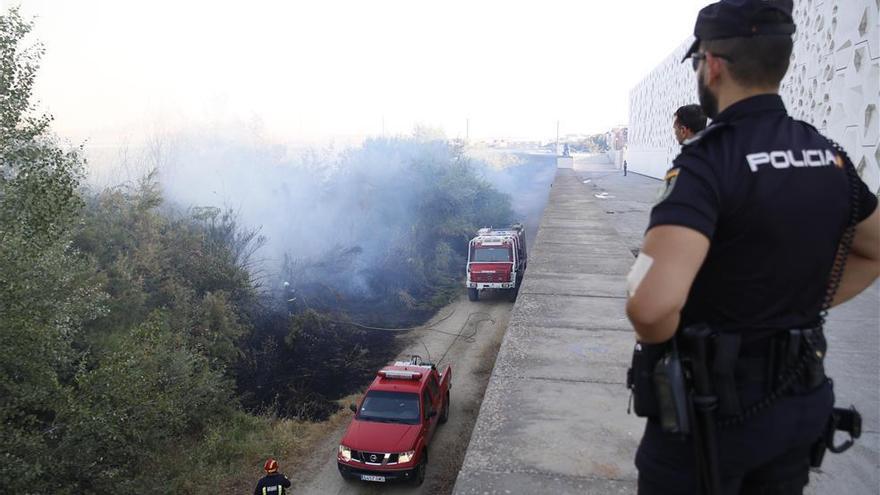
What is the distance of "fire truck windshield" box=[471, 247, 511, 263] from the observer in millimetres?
19609

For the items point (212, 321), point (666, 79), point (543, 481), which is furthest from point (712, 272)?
point (666, 79)

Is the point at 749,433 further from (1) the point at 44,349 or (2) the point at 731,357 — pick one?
(1) the point at 44,349

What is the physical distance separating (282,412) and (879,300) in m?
11.2

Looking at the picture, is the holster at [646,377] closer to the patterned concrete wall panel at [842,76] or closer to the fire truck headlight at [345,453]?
the fire truck headlight at [345,453]

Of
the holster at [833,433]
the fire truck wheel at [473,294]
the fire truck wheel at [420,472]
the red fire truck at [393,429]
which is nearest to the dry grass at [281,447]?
the red fire truck at [393,429]

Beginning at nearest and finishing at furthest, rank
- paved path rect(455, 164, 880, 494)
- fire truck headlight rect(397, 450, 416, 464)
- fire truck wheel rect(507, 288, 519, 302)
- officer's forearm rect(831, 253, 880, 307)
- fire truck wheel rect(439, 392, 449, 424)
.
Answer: officer's forearm rect(831, 253, 880, 307)
paved path rect(455, 164, 880, 494)
fire truck headlight rect(397, 450, 416, 464)
fire truck wheel rect(439, 392, 449, 424)
fire truck wheel rect(507, 288, 519, 302)

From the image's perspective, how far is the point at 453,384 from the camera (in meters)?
13.8

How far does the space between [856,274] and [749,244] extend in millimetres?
706

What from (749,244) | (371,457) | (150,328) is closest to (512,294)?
(371,457)

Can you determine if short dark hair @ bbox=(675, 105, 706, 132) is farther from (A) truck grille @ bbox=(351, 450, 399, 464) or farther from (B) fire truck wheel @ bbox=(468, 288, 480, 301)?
(B) fire truck wheel @ bbox=(468, 288, 480, 301)

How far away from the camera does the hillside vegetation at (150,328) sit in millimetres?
6938

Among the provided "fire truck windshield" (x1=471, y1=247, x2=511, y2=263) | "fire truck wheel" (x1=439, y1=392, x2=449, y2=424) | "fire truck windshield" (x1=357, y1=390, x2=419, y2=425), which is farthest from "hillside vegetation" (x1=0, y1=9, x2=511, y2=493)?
"fire truck wheel" (x1=439, y1=392, x2=449, y2=424)

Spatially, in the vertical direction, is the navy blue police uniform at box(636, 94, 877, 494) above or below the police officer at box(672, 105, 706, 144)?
below

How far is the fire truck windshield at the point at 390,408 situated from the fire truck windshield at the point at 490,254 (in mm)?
10042
